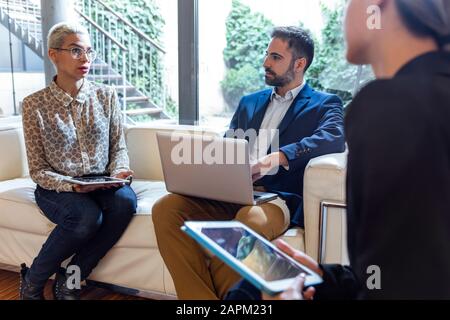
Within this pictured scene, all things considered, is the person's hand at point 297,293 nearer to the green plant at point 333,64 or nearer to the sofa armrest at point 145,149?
the sofa armrest at point 145,149

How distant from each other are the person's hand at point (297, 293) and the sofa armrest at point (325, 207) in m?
0.81

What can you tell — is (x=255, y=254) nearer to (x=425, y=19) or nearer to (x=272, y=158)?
(x=425, y=19)

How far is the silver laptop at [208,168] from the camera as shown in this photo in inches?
58.3

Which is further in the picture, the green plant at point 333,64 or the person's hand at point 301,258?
the green plant at point 333,64

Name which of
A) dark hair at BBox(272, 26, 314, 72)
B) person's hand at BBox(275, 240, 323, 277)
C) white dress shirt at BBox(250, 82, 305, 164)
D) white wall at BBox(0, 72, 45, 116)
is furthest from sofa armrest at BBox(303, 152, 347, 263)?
white wall at BBox(0, 72, 45, 116)

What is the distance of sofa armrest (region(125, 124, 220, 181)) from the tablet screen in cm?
148

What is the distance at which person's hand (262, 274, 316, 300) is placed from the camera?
0.80 meters

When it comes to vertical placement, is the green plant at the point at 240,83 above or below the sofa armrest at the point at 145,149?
above

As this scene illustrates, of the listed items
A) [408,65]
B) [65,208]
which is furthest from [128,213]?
[408,65]

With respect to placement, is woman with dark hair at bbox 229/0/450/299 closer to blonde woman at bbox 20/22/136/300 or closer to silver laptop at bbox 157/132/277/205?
silver laptop at bbox 157/132/277/205

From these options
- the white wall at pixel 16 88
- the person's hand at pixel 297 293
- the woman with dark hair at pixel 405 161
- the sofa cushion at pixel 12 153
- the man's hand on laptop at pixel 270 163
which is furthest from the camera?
the white wall at pixel 16 88

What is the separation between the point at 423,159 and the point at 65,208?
1.54 m

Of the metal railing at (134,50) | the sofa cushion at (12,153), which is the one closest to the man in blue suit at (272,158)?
the sofa cushion at (12,153)

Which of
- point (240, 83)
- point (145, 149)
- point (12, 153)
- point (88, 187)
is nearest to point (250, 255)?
point (88, 187)
